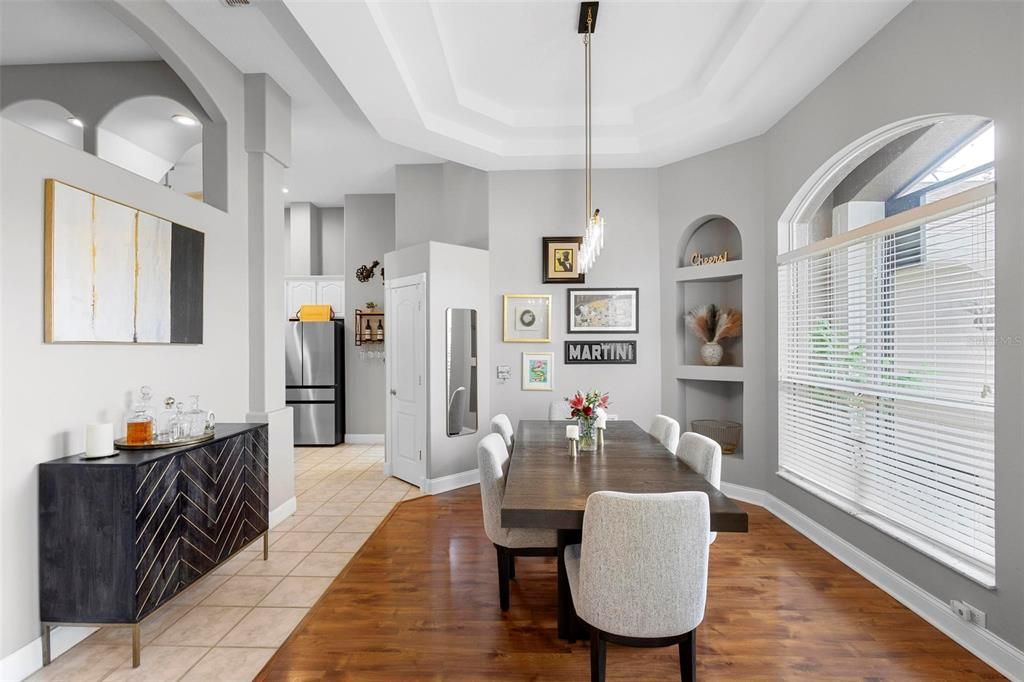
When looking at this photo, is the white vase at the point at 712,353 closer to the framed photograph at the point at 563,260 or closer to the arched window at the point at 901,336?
the arched window at the point at 901,336

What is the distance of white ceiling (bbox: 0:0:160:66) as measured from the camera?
2.74 m

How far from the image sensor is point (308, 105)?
13.2ft

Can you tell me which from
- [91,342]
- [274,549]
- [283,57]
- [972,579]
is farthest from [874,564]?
[283,57]

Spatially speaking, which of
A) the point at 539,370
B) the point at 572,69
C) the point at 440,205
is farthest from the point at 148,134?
the point at 539,370

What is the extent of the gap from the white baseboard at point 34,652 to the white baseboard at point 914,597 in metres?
4.01

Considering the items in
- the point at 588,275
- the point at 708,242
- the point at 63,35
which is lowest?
the point at 588,275

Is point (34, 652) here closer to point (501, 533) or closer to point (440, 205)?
point (501, 533)

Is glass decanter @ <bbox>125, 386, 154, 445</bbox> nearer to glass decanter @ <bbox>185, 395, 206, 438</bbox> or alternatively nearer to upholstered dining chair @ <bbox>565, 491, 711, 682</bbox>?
glass decanter @ <bbox>185, 395, 206, 438</bbox>

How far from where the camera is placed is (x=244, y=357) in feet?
11.6

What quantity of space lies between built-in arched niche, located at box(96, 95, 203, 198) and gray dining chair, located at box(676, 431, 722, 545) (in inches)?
153

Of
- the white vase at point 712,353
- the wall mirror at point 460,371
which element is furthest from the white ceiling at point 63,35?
the white vase at point 712,353

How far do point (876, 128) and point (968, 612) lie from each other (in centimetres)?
248

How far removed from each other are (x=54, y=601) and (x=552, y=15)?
3.84 m

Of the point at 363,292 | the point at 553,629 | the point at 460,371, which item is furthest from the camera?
the point at 363,292
